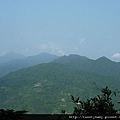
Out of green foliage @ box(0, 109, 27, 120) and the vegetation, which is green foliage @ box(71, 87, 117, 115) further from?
green foliage @ box(0, 109, 27, 120)

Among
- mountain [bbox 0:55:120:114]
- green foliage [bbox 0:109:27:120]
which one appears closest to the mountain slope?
mountain [bbox 0:55:120:114]

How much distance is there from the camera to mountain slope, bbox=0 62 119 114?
61.3m

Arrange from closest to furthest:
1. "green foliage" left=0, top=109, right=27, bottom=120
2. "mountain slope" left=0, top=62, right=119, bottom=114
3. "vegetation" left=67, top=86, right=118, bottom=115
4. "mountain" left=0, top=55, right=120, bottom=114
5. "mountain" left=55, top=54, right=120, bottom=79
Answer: "green foliage" left=0, top=109, right=27, bottom=120, "vegetation" left=67, top=86, right=118, bottom=115, "mountain" left=0, top=55, right=120, bottom=114, "mountain slope" left=0, top=62, right=119, bottom=114, "mountain" left=55, top=54, right=120, bottom=79

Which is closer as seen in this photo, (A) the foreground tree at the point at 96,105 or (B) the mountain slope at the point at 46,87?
(A) the foreground tree at the point at 96,105

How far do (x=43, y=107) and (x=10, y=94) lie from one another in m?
14.2

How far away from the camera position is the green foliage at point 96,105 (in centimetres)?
418

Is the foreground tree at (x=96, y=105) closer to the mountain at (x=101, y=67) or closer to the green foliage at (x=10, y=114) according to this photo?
the green foliage at (x=10, y=114)

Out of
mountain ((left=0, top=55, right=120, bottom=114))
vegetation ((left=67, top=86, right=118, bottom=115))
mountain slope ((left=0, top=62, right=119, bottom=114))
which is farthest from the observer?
mountain slope ((left=0, top=62, right=119, bottom=114))

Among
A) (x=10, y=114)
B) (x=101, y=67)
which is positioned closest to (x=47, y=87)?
(x=101, y=67)

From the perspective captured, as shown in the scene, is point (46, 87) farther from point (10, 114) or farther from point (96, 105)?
point (10, 114)

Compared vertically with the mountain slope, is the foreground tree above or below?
below

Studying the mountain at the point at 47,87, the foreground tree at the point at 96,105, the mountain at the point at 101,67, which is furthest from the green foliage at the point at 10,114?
the mountain at the point at 101,67

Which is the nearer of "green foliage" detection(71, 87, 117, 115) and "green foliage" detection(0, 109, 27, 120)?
"green foliage" detection(0, 109, 27, 120)

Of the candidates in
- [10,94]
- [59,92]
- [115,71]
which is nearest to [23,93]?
[10,94]
